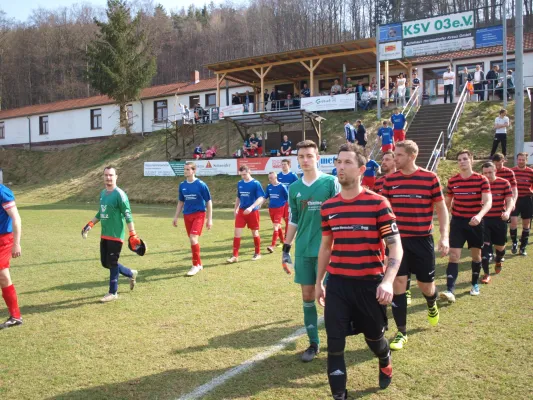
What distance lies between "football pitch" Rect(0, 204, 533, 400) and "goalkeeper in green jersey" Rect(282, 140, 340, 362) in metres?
0.42

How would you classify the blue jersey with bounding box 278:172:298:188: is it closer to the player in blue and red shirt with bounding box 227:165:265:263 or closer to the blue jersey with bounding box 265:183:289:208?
the blue jersey with bounding box 265:183:289:208

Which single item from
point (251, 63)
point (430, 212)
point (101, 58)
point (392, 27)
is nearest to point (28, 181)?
point (101, 58)

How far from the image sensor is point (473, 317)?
5586 millimetres

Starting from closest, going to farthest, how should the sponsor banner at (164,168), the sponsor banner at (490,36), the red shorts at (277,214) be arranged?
the red shorts at (277,214), the sponsor banner at (490,36), the sponsor banner at (164,168)

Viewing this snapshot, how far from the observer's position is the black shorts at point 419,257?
4953 mm

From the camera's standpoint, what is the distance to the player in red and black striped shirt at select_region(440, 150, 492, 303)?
252 inches

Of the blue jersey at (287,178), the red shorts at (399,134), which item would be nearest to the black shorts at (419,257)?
the blue jersey at (287,178)

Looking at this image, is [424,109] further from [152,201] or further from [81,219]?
[81,219]

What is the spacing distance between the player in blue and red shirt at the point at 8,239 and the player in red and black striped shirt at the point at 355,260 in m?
4.04

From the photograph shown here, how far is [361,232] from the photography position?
11.4ft

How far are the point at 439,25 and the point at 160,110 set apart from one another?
2789 centimetres

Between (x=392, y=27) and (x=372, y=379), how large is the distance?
23.1 meters

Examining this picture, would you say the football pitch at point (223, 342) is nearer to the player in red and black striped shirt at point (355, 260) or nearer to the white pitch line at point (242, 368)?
the white pitch line at point (242, 368)

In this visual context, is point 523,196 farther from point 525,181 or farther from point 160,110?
point 160,110
